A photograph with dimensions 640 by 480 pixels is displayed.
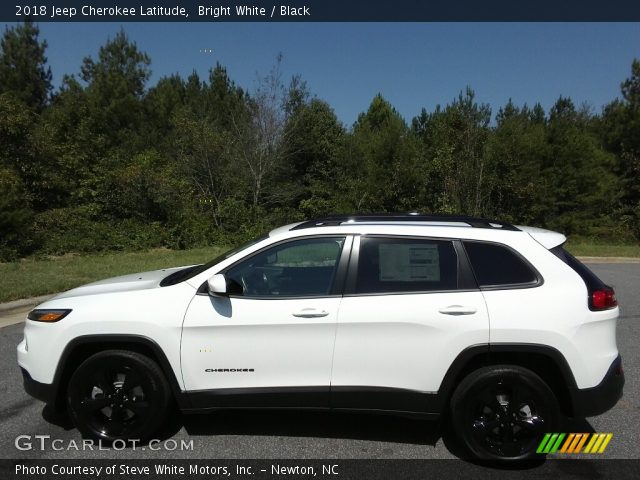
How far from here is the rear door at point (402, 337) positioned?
10.7 ft

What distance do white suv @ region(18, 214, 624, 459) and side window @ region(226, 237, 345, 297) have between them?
0.02 metres

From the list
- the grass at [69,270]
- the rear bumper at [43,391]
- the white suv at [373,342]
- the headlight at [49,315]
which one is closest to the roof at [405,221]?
the white suv at [373,342]

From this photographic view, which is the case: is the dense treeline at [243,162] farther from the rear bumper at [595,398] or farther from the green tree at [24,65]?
the rear bumper at [595,398]

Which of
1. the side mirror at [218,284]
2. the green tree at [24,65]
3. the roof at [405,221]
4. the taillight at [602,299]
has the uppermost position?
the green tree at [24,65]

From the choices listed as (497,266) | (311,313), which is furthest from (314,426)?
(497,266)

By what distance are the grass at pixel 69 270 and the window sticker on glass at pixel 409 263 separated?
7.09 metres

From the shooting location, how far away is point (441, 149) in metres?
22.1

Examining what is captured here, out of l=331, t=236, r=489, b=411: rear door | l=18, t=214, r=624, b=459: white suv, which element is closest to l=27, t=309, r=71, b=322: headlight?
l=18, t=214, r=624, b=459: white suv

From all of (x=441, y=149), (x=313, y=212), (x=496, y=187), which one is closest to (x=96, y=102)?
(x=313, y=212)

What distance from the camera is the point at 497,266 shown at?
11.2 ft

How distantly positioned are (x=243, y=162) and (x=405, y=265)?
69.6 feet

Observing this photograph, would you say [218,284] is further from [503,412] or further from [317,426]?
[503,412]

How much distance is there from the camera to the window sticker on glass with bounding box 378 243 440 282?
3.47 metres

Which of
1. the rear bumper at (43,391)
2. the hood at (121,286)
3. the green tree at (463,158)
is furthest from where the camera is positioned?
the green tree at (463,158)
